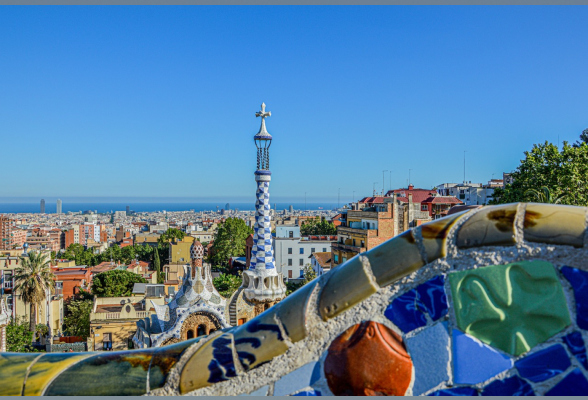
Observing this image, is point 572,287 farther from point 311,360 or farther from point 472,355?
point 311,360

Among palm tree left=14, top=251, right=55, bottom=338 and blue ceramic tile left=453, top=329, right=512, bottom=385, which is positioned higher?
blue ceramic tile left=453, top=329, right=512, bottom=385

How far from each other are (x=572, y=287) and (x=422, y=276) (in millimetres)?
595

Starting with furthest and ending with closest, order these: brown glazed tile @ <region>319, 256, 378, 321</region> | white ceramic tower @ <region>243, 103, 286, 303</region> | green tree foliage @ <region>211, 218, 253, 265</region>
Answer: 1. green tree foliage @ <region>211, 218, 253, 265</region>
2. white ceramic tower @ <region>243, 103, 286, 303</region>
3. brown glazed tile @ <region>319, 256, 378, 321</region>

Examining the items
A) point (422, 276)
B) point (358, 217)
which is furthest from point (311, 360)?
point (358, 217)

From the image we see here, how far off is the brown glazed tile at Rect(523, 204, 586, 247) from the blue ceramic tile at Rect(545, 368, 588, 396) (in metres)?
0.54

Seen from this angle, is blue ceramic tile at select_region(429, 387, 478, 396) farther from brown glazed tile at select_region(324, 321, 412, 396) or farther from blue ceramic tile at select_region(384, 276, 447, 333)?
blue ceramic tile at select_region(384, 276, 447, 333)

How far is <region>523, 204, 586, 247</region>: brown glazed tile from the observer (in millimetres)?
2189

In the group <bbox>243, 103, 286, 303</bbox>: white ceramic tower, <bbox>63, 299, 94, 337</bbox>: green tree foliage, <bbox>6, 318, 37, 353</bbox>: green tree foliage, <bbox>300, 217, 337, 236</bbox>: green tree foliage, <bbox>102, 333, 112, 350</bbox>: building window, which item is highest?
<bbox>243, 103, 286, 303</bbox>: white ceramic tower

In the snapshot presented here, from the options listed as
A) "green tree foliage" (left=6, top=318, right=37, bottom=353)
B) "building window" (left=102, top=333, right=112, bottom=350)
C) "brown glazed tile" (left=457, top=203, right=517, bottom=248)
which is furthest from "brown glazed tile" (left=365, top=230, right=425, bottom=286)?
"building window" (left=102, top=333, right=112, bottom=350)

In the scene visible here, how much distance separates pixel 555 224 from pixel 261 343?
1369 millimetres

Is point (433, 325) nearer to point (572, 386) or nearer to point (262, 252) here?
point (572, 386)

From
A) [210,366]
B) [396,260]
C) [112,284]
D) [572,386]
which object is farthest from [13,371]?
[112,284]

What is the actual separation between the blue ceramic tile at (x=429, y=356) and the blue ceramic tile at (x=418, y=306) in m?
0.05

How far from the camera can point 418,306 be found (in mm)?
2330
